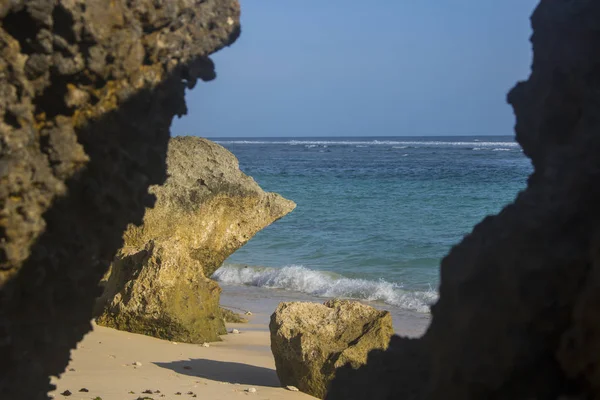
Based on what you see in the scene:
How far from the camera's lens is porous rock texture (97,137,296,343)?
7.50m

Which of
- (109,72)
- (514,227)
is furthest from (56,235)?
(514,227)

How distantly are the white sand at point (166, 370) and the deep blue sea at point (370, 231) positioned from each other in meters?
4.86

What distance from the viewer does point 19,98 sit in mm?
2695

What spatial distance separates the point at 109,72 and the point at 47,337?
1067mm

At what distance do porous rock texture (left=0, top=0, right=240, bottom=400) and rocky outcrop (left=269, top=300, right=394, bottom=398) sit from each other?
3093mm

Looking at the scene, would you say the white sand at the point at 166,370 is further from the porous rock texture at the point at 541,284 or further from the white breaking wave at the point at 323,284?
the white breaking wave at the point at 323,284

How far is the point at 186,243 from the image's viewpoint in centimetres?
943

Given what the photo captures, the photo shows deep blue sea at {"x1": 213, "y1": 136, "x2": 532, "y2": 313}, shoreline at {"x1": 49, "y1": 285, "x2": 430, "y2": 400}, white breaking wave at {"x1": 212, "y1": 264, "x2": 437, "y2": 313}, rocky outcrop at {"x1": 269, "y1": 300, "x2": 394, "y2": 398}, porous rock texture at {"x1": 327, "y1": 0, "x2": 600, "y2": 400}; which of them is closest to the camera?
porous rock texture at {"x1": 327, "y1": 0, "x2": 600, "y2": 400}

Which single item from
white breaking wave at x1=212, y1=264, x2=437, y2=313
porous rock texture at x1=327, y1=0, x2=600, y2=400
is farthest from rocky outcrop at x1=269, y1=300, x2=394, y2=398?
white breaking wave at x1=212, y1=264, x2=437, y2=313

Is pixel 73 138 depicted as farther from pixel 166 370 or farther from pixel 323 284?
pixel 323 284

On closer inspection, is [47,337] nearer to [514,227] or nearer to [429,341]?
[429,341]

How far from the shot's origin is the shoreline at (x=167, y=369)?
5520 millimetres

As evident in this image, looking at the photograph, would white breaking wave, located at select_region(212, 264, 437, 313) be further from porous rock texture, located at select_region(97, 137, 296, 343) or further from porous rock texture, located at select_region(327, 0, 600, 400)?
porous rock texture, located at select_region(327, 0, 600, 400)

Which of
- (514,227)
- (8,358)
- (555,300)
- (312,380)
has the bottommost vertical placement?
(312,380)
